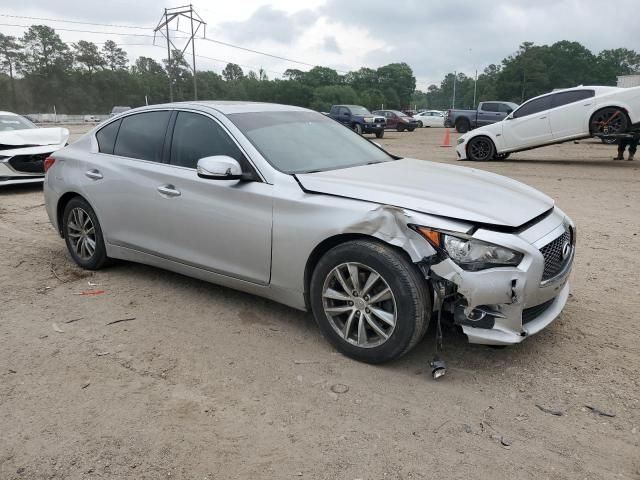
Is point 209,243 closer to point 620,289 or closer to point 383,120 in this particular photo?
point 620,289

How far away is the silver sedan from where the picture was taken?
301cm

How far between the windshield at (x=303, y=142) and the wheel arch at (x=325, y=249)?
2.17 feet

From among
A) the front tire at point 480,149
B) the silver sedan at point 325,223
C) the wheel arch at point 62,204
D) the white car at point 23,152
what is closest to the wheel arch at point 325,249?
the silver sedan at point 325,223

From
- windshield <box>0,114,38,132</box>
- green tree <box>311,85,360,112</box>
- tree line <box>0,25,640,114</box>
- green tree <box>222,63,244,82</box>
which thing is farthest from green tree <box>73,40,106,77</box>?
windshield <box>0,114,38,132</box>

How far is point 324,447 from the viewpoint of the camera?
2578mm

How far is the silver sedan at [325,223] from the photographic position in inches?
118

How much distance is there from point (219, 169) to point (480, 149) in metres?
12.3

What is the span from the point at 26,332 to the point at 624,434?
3886 millimetres

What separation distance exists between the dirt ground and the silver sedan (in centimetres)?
31

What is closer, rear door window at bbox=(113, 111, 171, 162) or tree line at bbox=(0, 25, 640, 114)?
rear door window at bbox=(113, 111, 171, 162)

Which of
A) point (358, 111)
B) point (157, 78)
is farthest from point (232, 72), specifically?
point (358, 111)

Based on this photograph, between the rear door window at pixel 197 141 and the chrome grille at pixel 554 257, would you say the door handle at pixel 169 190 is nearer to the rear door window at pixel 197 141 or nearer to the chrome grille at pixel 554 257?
the rear door window at pixel 197 141

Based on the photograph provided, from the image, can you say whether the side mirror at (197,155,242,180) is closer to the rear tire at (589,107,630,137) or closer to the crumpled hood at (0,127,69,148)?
the crumpled hood at (0,127,69,148)

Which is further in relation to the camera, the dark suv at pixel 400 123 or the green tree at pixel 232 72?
the green tree at pixel 232 72
